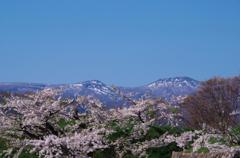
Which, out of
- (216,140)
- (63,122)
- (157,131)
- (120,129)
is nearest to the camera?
(216,140)

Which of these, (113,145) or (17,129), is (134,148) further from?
(17,129)

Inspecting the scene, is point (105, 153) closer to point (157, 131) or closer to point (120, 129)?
point (120, 129)

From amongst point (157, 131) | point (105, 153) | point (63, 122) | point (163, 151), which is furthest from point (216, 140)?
point (63, 122)

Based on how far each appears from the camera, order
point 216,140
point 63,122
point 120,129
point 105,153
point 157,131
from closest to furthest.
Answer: point 216,140 < point 105,153 < point 120,129 < point 157,131 < point 63,122

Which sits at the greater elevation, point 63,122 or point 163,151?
point 63,122

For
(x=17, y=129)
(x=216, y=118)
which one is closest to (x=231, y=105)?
(x=216, y=118)

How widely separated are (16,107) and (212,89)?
60.4ft

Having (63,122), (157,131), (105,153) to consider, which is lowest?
(105,153)

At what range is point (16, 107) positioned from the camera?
40.3 ft

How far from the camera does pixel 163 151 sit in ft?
43.3

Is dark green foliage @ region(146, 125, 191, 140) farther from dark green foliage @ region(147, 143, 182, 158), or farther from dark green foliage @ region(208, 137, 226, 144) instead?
dark green foliage @ region(208, 137, 226, 144)

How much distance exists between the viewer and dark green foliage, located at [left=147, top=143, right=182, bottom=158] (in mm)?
13039

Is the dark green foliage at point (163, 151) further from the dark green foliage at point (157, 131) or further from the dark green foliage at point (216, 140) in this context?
the dark green foliage at point (216, 140)

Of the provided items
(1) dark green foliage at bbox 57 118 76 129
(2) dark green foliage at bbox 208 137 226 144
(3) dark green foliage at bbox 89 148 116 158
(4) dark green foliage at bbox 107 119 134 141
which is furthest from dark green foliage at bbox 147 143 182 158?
(1) dark green foliage at bbox 57 118 76 129
